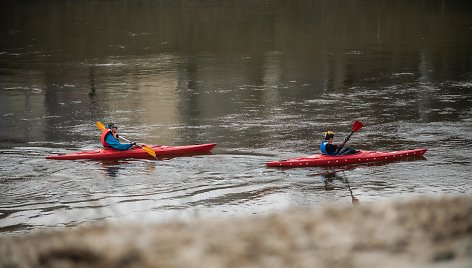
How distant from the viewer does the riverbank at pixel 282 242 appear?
2.58m

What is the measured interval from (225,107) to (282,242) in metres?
25.7

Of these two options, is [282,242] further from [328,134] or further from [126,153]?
[126,153]

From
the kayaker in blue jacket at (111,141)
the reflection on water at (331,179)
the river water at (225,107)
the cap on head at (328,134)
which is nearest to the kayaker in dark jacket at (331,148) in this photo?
the cap on head at (328,134)

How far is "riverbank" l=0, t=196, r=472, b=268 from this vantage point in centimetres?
258

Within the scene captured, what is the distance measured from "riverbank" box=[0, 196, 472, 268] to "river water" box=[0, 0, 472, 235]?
22.3 inches

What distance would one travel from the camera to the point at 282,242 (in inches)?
107

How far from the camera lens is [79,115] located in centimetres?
2739

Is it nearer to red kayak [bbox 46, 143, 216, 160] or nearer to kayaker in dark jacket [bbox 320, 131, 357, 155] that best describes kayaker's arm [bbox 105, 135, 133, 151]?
red kayak [bbox 46, 143, 216, 160]

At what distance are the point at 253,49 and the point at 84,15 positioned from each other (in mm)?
25885

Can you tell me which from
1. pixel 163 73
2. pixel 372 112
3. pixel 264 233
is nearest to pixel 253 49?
pixel 163 73

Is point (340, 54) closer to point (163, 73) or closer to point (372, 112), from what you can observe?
point (163, 73)

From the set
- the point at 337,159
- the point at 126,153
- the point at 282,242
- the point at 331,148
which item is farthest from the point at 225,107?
the point at 282,242

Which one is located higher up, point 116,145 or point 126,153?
point 116,145

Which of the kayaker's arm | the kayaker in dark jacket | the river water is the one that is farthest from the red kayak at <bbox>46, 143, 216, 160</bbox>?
the kayaker in dark jacket
